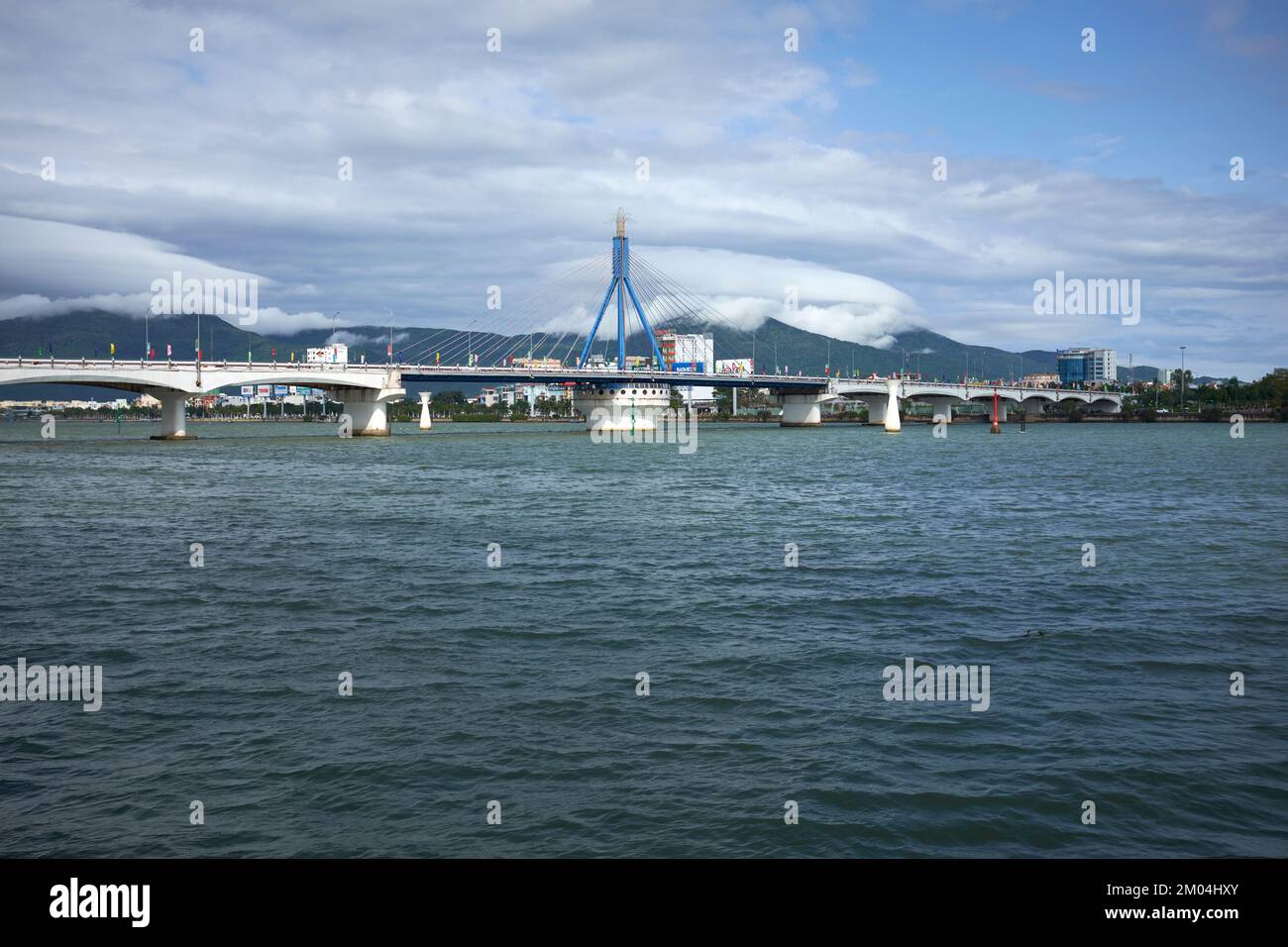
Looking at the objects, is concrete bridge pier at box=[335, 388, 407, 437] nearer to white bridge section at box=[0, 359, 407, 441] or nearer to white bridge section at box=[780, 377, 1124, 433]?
white bridge section at box=[0, 359, 407, 441]

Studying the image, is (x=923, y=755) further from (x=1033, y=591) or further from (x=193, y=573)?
(x=193, y=573)

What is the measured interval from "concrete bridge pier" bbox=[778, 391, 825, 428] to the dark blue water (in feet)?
401

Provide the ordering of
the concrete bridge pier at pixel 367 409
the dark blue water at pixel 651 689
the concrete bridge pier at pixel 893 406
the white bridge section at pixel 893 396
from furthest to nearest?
1. the white bridge section at pixel 893 396
2. the concrete bridge pier at pixel 893 406
3. the concrete bridge pier at pixel 367 409
4. the dark blue water at pixel 651 689

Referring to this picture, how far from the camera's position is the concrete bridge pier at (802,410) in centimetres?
15212

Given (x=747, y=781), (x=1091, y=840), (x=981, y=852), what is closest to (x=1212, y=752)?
(x=1091, y=840)

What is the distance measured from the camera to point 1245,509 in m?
35.1

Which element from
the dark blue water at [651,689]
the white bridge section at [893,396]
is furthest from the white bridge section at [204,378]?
the white bridge section at [893,396]

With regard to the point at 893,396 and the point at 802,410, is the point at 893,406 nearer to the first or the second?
the point at 893,396

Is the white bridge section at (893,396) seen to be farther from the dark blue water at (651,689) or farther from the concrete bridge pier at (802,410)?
the dark blue water at (651,689)

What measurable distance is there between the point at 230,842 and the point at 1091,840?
709 cm

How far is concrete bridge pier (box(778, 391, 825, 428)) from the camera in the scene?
5989 inches

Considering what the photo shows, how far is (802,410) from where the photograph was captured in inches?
6078

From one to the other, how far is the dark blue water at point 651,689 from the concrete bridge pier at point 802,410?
12236 centimetres

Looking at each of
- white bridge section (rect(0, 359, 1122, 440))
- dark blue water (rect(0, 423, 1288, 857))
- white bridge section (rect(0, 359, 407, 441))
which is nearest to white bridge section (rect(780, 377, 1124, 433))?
white bridge section (rect(0, 359, 1122, 440))
